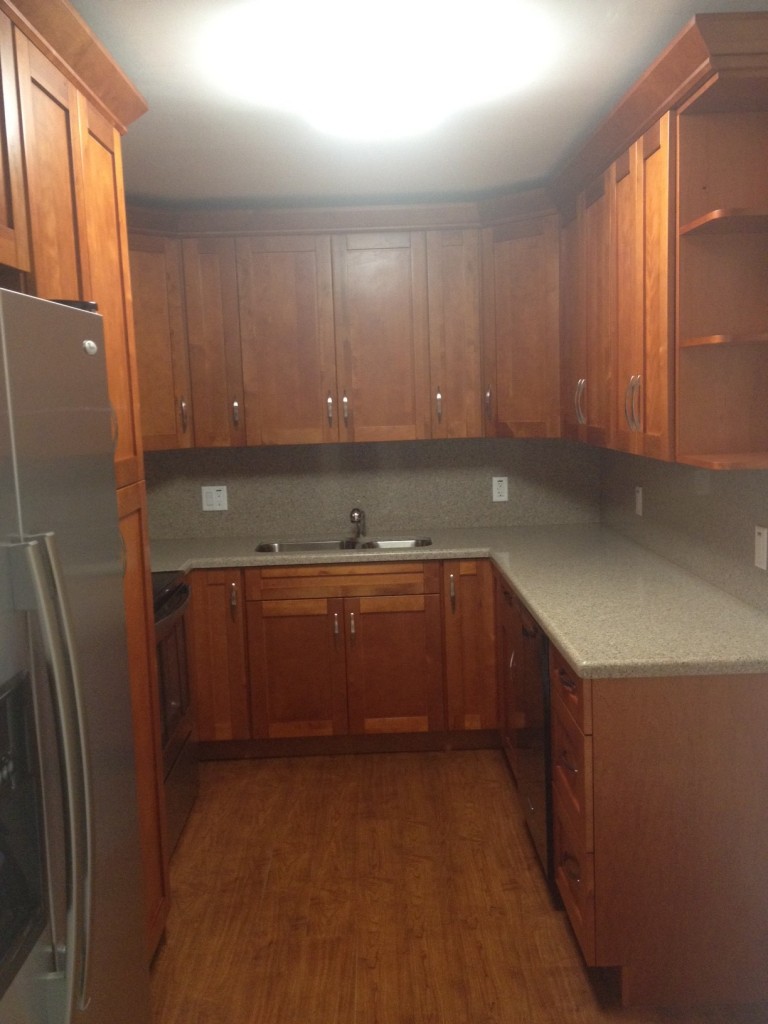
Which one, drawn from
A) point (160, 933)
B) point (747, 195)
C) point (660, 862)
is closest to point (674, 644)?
point (660, 862)

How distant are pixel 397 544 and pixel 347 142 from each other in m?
1.74

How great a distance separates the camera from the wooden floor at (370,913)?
2.21m

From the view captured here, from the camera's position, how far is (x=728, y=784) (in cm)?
207

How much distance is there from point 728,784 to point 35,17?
218 cm

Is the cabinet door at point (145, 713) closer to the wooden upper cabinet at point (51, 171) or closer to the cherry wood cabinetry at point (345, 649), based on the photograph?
the wooden upper cabinet at point (51, 171)

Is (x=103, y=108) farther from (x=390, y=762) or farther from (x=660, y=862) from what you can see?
(x=390, y=762)

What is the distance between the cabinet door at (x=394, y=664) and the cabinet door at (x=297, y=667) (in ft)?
0.19

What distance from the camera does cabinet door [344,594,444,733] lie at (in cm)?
367

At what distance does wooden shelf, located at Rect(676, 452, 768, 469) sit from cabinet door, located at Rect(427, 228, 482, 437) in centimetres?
156

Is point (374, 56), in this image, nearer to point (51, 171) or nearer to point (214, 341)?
point (51, 171)

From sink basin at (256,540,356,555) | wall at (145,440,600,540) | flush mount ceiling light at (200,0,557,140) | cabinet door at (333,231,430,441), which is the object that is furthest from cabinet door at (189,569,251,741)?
flush mount ceiling light at (200,0,557,140)

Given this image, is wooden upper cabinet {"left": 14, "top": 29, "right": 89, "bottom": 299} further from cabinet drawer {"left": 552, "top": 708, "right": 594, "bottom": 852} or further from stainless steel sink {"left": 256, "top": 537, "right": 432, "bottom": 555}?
stainless steel sink {"left": 256, "top": 537, "right": 432, "bottom": 555}

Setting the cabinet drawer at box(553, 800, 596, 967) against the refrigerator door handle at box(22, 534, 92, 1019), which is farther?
the cabinet drawer at box(553, 800, 596, 967)

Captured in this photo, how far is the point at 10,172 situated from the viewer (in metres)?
1.56
